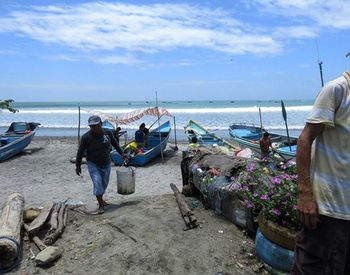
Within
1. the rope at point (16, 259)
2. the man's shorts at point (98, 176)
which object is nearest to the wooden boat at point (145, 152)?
the man's shorts at point (98, 176)

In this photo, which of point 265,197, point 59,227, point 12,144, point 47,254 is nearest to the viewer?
point 265,197

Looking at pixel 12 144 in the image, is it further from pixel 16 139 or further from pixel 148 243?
pixel 148 243

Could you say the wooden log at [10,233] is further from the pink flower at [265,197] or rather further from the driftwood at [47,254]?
the pink flower at [265,197]

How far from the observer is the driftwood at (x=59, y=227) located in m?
5.76

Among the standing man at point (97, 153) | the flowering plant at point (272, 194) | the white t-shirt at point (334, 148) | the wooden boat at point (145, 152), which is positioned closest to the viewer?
the white t-shirt at point (334, 148)

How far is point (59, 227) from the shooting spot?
19.9ft

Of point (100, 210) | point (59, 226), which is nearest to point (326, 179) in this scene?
point (59, 226)

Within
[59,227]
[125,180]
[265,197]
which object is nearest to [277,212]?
[265,197]

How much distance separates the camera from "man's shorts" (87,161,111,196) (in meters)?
7.43

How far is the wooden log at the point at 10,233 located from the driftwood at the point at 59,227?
41 centimetres

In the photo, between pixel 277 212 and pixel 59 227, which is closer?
pixel 277 212

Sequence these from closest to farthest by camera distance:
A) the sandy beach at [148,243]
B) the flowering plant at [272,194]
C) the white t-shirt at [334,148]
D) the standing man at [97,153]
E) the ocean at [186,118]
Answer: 1. the white t-shirt at [334,148]
2. the flowering plant at [272,194]
3. the sandy beach at [148,243]
4. the standing man at [97,153]
5. the ocean at [186,118]

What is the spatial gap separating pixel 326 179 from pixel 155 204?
16.1 ft

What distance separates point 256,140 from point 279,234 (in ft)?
47.0
